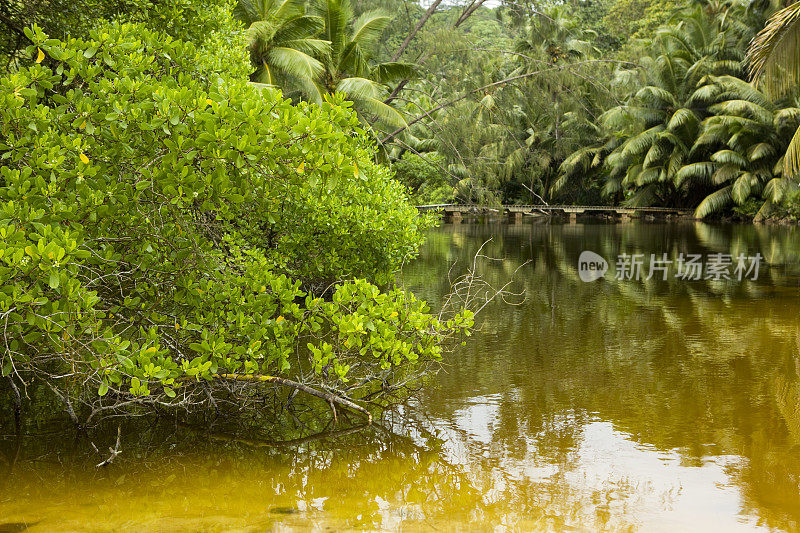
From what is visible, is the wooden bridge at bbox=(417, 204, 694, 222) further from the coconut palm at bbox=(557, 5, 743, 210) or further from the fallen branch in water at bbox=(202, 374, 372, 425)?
the fallen branch in water at bbox=(202, 374, 372, 425)

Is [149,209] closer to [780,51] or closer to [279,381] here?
[279,381]

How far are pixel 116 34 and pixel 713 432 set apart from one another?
459cm

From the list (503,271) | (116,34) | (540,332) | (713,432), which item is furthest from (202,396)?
(503,271)

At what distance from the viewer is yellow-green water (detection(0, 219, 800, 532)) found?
155 inches

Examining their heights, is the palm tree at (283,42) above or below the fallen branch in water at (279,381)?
above

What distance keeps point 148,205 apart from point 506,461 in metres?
2.72

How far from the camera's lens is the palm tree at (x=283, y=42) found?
15836mm

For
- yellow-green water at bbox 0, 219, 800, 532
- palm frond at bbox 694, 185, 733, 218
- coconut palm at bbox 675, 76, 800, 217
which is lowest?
yellow-green water at bbox 0, 219, 800, 532

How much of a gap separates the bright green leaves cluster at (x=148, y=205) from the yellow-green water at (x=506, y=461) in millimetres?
557

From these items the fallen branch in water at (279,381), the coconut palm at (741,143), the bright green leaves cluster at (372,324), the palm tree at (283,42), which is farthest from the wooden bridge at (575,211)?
the fallen branch in water at (279,381)

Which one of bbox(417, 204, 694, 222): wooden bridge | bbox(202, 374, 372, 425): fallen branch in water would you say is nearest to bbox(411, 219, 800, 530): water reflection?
bbox(202, 374, 372, 425): fallen branch in water

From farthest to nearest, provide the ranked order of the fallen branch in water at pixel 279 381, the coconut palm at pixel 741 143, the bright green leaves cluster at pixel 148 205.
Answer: the coconut palm at pixel 741 143 < the fallen branch in water at pixel 279 381 < the bright green leaves cluster at pixel 148 205

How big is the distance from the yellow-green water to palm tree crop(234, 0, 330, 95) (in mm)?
9857

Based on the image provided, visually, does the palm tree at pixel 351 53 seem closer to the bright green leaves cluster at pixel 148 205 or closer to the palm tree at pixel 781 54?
the palm tree at pixel 781 54
